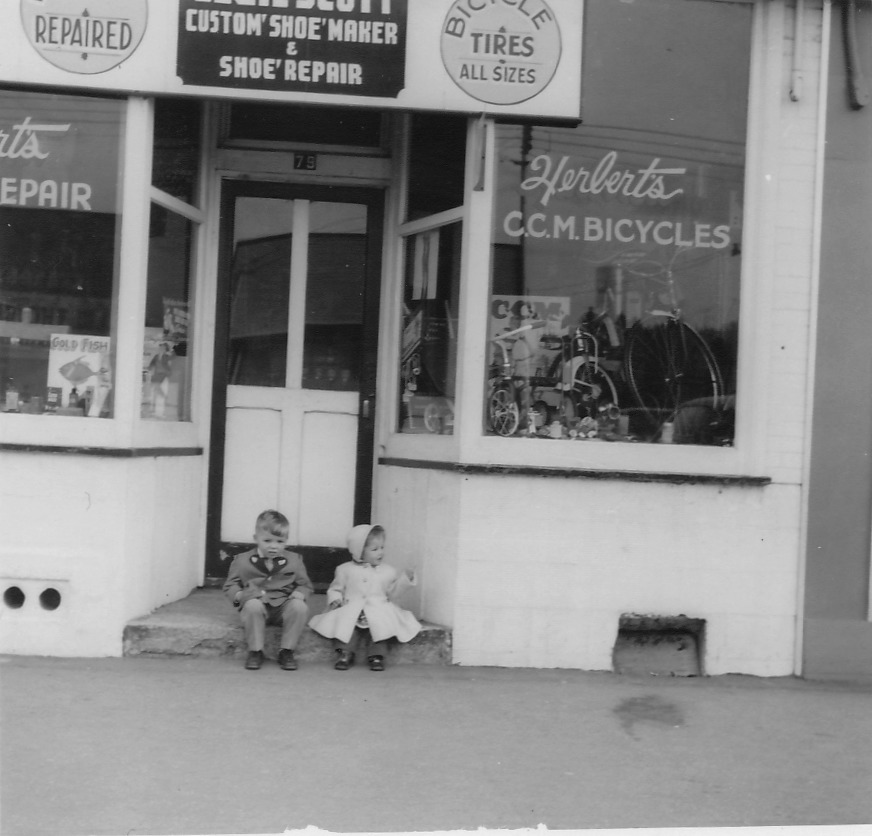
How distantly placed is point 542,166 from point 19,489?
322 centimetres

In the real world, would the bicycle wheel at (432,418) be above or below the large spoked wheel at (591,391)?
below

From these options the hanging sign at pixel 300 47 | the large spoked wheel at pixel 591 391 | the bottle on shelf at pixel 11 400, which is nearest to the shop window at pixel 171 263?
the hanging sign at pixel 300 47

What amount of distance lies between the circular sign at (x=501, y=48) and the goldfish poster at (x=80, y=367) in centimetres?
237

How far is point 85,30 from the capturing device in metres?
5.86

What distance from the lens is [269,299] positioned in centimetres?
705

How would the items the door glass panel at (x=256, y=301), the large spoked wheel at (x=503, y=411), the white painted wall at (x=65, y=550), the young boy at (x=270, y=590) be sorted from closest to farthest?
1. the young boy at (x=270, y=590)
2. the white painted wall at (x=65, y=550)
3. the large spoked wheel at (x=503, y=411)
4. the door glass panel at (x=256, y=301)

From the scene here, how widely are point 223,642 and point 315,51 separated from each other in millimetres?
3107

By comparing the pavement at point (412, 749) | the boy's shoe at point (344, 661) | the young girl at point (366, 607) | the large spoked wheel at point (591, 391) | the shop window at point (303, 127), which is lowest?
the pavement at point (412, 749)

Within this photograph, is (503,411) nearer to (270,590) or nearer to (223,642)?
(270,590)

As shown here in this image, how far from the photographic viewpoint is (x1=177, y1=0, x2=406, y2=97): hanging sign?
19.3 feet

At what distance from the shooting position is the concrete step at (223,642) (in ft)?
19.5

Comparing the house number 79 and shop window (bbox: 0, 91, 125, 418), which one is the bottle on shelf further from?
the house number 79

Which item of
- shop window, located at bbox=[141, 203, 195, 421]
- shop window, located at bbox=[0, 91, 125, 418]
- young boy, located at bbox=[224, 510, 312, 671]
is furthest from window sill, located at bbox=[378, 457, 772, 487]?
shop window, located at bbox=[0, 91, 125, 418]

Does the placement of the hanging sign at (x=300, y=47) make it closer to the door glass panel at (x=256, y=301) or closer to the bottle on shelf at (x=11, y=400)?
the door glass panel at (x=256, y=301)
